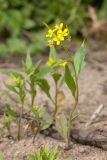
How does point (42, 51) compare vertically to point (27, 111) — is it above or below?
above

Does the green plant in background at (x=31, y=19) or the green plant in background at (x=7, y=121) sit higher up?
the green plant in background at (x=31, y=19)

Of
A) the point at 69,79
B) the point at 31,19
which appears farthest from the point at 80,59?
the point at 31,19

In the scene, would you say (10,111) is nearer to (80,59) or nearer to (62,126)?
(62,126)

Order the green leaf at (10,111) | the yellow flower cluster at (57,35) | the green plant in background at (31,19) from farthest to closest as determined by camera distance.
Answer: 1. the green plant in background at (31,19)
2. the green leaf at (10,111)
3. the yellow flower cluster at (57,35)

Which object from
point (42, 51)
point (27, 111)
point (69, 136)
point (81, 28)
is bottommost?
point (69, 136)

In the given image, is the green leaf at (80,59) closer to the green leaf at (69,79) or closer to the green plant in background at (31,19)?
the green leaf at (69,79)

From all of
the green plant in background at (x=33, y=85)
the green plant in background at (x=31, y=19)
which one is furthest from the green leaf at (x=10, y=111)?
the green plant in background at (x=31, y=19)

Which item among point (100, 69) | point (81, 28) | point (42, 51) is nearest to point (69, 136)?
point (100, 69)

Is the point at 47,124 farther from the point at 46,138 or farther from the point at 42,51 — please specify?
the point at 42,51
